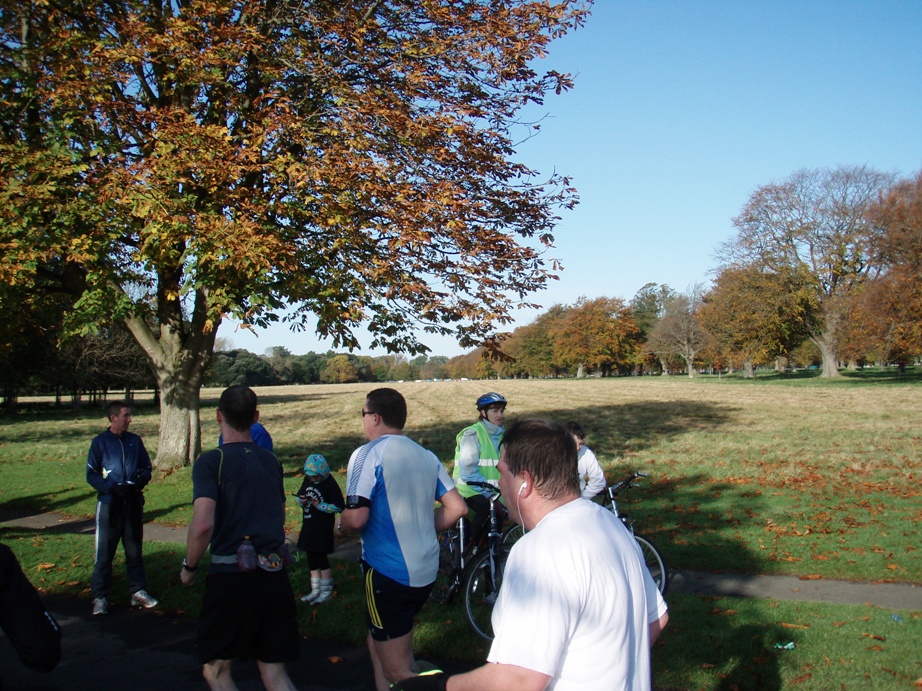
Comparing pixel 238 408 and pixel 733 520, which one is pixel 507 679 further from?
pixel 733 520

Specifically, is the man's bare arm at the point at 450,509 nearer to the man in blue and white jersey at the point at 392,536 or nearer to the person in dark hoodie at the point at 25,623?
the man in blue and white jersey at the point at 392,536

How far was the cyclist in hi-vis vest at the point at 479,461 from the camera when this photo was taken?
7.02 meters

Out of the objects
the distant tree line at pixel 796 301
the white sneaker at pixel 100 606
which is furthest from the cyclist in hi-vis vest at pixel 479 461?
the distant tree line at pixel 796 301

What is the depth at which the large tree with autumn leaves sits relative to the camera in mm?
12156

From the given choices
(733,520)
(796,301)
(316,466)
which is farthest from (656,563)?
(796,301)

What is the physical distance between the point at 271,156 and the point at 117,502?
Result: 24.5 ft

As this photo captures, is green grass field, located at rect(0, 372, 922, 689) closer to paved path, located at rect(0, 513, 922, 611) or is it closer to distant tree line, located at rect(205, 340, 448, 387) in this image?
paved path, located at rect(0, 513, 922, 611)

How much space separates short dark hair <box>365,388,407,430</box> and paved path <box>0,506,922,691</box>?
2.24 m

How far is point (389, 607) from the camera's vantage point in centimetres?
380

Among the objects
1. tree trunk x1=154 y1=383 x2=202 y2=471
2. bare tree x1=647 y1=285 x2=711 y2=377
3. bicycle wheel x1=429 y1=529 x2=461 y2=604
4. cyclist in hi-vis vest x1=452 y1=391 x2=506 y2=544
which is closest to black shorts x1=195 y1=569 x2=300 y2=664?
bicycle wheel x1=429 y1=529 x2=461 y2=604

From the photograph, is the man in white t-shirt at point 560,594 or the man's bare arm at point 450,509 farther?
the man's bare arm at point 450,509

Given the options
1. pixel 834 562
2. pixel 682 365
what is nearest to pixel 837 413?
pixel 834 562

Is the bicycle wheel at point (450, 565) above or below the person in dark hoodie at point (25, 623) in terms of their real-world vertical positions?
below

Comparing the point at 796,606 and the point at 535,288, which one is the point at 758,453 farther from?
the point at 796,606
